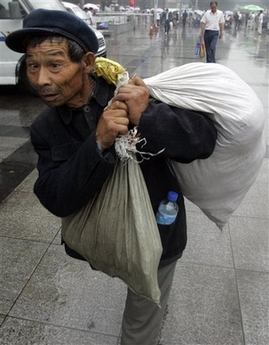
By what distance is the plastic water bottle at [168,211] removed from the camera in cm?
147

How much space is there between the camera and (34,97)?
823 cm

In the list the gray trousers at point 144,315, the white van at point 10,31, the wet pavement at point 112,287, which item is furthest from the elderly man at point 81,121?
the white van at point 10,31

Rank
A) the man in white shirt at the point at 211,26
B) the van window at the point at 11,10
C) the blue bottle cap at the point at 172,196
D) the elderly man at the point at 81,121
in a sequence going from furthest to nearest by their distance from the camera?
the man in white shirt at the point at 211,26 → the van window at the point at 11,10 → the blue bottle cap at the point at 172,196 → the elderly man at the point at 81,121

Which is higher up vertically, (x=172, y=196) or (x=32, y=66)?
(x=32, y=66)

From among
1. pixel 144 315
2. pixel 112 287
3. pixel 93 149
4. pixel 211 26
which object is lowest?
pixel 112 287

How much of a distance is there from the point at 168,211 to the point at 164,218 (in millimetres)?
32

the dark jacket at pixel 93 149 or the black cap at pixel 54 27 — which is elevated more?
the black cap at pixel 54 27

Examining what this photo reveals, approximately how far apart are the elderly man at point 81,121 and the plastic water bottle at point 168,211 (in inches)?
1.0

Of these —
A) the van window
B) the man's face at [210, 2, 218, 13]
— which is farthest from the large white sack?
the man's face at [210, 2, 218, 13]

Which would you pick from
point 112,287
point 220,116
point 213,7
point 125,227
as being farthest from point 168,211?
point 213,7

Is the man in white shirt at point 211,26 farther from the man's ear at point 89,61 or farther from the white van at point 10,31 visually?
the man's ear at point 89,61

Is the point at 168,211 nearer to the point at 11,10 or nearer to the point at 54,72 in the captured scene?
the point at 54,72

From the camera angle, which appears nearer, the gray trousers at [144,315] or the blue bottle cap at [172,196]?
the blue bottle cap at [172,196]

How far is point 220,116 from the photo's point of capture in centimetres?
126
